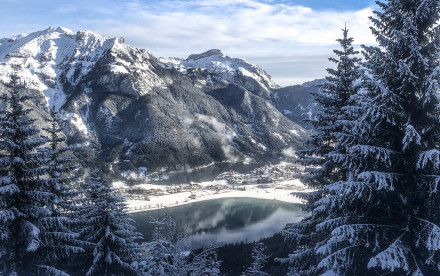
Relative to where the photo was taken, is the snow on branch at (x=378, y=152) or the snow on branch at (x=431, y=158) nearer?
the snow on branch at (x=431, y=158)

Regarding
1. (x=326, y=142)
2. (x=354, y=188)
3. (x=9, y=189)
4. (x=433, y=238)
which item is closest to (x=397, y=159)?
(x=354, y=188)

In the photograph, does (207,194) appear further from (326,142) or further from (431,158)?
(431,158)

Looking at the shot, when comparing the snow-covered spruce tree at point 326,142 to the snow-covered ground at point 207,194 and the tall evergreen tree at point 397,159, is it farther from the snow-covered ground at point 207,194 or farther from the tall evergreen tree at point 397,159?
the snow-covered ground at point 207,194

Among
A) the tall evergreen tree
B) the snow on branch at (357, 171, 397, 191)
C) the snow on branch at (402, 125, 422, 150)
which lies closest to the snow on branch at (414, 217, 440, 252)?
the tall evergreen tree

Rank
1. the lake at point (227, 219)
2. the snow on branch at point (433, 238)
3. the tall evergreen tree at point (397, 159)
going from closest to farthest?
the snow on branch at point (433, 238) < the tall evergreen tree at point (397, 159) < the lake at point (227, 219)

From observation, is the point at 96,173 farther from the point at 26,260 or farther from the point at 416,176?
the point at 416,176

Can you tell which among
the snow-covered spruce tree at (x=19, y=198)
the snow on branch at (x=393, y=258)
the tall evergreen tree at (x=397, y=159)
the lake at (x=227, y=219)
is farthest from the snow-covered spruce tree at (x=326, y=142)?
the lake at (x=227, y=219)

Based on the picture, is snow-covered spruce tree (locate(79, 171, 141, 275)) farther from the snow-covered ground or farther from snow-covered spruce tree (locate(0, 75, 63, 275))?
the snow-covered ground
